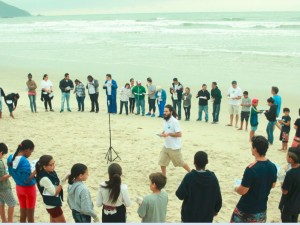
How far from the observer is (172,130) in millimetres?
7570

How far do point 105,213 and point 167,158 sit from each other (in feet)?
10.8

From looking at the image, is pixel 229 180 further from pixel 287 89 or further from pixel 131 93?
pixel 287 89

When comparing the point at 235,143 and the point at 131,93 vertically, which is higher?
the point at 131,93

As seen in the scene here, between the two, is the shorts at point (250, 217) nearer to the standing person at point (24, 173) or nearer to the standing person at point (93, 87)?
the standing person at point (24, 173)

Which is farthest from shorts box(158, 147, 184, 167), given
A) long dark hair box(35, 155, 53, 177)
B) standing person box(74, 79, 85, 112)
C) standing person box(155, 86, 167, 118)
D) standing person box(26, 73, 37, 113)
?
standing person box(26, 73, 37, 113)

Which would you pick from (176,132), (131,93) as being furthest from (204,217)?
(131,93)

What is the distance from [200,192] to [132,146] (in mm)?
6173

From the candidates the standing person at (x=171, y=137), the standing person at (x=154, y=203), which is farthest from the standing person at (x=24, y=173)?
the standing person at (x=171, y=137)

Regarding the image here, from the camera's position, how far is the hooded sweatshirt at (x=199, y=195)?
14.7ft

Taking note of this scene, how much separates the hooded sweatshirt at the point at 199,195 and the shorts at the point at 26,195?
91.5 inches

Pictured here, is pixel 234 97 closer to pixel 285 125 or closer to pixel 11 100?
pixel 285 125

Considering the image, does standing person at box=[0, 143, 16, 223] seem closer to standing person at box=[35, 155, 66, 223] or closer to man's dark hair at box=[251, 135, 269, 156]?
standing person at box=[35, 155, 66, 223]

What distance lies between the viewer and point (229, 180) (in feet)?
27.3

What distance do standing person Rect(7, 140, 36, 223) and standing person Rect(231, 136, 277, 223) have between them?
113 inches
